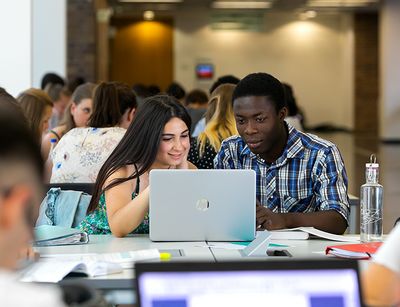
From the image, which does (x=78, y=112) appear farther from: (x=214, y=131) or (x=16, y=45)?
(x=214, y=131)

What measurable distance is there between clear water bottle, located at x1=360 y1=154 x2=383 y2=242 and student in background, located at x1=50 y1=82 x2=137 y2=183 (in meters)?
2.41

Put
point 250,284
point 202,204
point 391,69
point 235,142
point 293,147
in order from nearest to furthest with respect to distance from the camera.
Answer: point 250,284, point 202,204, point 293,147, point 235,142, point 391,69

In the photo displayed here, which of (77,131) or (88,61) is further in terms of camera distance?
(88,61)

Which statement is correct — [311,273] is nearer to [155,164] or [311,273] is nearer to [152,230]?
[152,230]

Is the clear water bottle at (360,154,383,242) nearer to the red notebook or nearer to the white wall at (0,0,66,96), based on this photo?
the red notebook

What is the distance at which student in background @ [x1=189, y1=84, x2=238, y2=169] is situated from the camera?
19.5ft

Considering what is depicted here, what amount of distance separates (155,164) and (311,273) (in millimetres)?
2358

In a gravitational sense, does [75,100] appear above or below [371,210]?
above

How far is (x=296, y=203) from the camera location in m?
4.05

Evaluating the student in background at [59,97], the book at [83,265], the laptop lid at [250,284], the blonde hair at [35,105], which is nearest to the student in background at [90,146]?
the blonde hair at [35,105]

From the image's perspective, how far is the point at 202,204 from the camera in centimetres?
333

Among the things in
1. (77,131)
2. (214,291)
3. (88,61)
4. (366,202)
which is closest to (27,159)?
(214,291)

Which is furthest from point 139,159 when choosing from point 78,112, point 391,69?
point 391,69

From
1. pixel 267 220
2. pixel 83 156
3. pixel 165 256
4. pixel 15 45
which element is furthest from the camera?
pixel 15 45
